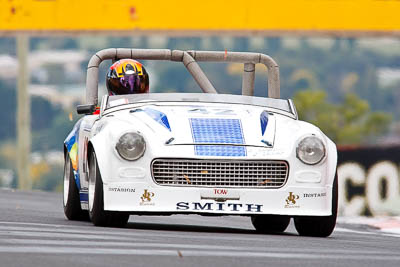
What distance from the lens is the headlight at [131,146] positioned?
33.1 ft

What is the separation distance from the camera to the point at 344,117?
70.9 meters

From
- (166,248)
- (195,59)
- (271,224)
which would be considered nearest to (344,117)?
(195,59)

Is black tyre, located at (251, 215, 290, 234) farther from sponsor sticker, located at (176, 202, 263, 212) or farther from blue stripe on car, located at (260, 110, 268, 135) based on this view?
sponsor sticker, located at (176, 202, 263, 212)

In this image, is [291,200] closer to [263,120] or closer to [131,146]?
[263,120]

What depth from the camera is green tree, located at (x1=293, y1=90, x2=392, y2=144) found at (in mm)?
69625

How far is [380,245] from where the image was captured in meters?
10.3

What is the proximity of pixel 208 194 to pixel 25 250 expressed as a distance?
2.41 metres

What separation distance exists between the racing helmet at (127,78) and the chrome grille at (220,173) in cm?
233

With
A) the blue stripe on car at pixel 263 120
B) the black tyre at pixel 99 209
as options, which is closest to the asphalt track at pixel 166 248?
the black tyre at pixel 99 209
